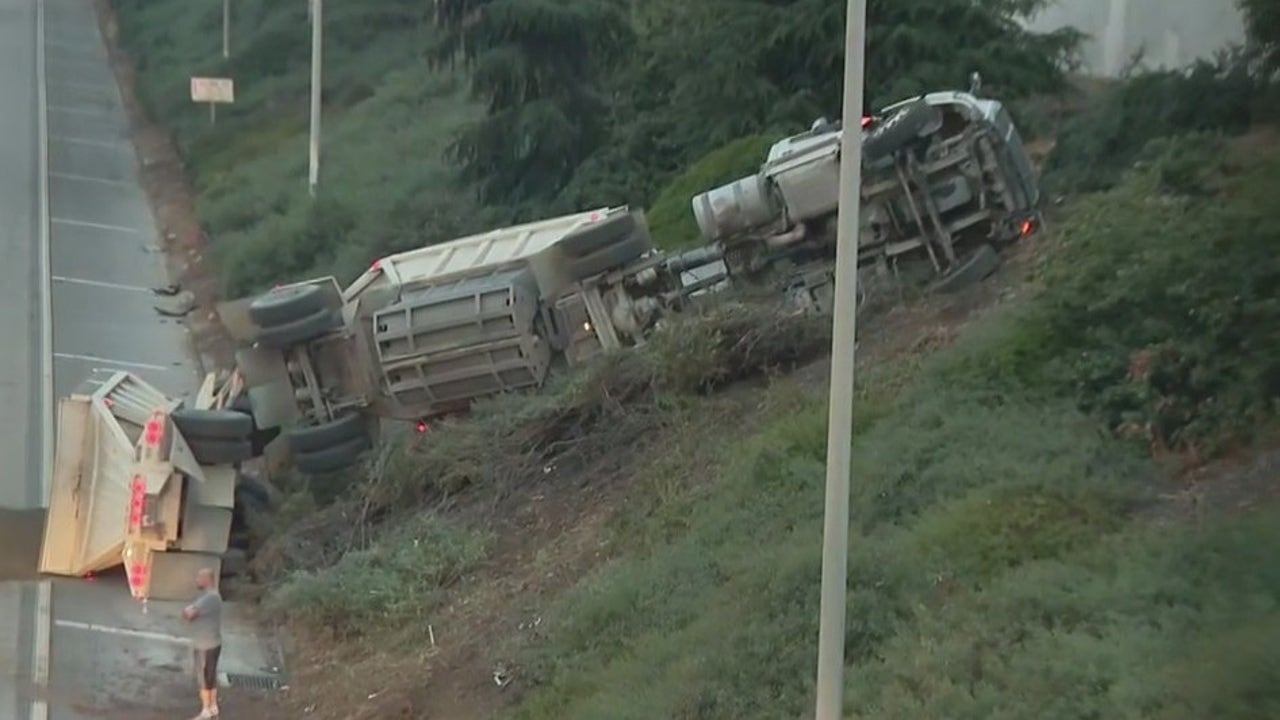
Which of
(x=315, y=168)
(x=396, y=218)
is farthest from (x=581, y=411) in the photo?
(x=315, y=168)

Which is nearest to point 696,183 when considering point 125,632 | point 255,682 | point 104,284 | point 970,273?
point 970,273

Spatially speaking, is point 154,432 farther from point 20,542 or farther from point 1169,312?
point 1169,312

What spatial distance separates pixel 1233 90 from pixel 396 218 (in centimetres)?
1562

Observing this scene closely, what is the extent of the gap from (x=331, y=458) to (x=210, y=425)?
1.52 metres

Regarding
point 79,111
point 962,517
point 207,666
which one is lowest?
point 962,517

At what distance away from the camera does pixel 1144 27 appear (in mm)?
25891

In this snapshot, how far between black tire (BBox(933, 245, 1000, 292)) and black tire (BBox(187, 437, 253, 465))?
21.2 feet

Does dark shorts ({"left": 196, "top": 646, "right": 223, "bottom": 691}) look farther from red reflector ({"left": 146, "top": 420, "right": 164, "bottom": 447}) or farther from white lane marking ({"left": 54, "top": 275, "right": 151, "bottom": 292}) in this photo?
white lane marking ({"left": 54, "top": 275, "right": 151, "bottom": 292})

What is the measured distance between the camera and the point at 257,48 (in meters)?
46.8

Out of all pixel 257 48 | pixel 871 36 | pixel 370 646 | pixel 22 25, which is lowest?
pixel 370 646

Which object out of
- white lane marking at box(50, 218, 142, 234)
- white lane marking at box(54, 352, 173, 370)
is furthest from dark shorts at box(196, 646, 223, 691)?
white lane marking at box(50, 218, 142, 234)

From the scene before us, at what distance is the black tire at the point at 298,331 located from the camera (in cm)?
1811

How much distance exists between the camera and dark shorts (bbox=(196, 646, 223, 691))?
14.4 meters

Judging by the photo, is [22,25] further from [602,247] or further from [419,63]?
[602,247]
